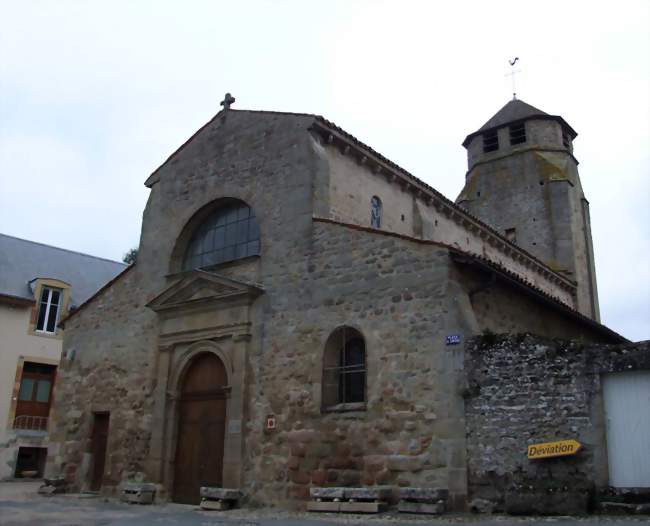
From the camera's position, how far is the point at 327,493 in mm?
11250

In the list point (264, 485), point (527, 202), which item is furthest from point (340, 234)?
point (527, 202)

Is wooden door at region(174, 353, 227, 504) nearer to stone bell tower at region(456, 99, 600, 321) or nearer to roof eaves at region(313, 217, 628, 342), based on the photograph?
roof eaves at region(313, 217, 628, 342)

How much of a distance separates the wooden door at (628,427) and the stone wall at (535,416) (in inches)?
4.9

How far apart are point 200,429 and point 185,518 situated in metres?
3.59

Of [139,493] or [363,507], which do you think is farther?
[139,493]

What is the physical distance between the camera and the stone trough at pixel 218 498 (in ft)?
41.2

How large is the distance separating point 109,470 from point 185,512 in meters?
4.10

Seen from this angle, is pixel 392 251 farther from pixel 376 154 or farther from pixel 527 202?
pixel 527 202

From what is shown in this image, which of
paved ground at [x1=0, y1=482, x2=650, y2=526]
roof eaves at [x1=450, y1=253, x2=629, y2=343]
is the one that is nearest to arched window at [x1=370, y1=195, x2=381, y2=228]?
roof eaves at [x1=450, y1=253, x2=629, y2=343]

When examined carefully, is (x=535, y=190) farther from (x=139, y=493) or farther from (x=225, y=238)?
(x=139, y=493)

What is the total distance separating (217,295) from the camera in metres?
14.8

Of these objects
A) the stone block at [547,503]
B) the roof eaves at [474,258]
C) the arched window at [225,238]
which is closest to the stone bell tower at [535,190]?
the roof eaves at [474,258]

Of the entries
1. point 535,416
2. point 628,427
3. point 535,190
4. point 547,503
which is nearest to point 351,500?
point 547,503

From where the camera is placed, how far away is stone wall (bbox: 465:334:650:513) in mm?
→ 9688
